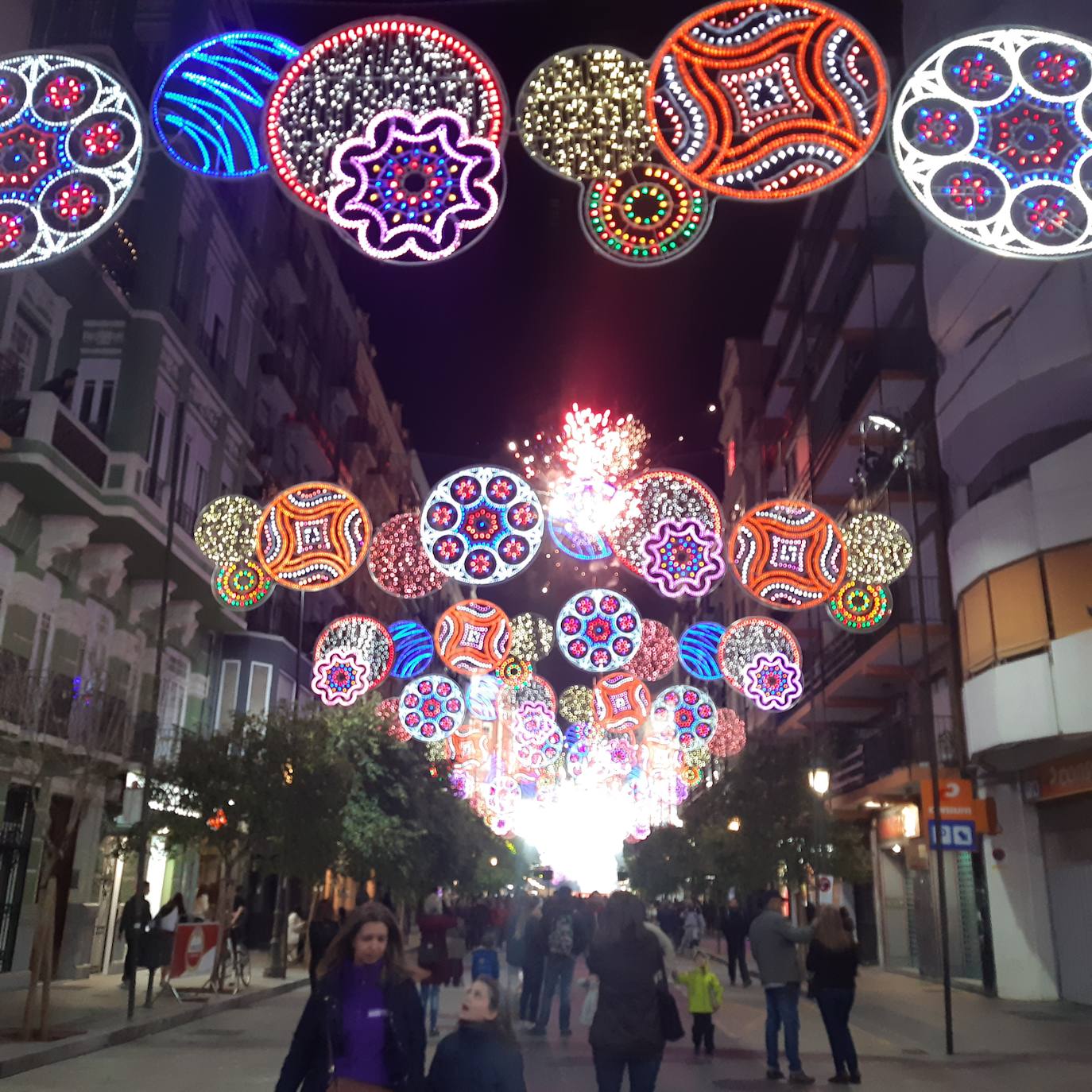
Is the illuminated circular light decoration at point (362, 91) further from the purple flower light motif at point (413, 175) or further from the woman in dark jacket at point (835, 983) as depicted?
the woman in dark jacket at point (835, 983)

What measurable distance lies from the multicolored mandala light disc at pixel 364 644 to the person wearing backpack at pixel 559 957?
10.2 meters

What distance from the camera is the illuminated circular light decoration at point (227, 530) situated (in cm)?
2006

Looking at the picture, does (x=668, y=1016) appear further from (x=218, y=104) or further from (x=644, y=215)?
(x=218, y=104)

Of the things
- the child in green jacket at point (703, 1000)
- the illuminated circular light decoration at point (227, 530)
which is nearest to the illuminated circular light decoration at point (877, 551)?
the child in green jacket at point (703, 1000)

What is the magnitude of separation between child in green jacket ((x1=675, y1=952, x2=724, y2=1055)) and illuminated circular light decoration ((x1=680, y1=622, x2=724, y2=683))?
16.5m

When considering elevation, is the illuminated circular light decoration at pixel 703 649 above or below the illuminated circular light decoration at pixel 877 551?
above

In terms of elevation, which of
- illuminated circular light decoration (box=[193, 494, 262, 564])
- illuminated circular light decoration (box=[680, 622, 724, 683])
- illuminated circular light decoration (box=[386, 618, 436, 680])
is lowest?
illuminated circular light decoration (box=[193, 494, 262, 564])

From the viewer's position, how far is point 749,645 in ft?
84.1

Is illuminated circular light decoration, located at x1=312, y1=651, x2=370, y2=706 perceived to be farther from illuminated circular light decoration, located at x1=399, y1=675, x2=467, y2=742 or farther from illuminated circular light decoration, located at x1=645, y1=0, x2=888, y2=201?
illuminated circular light decoration, located at x1=645, y1=0, x2=888, y2=201

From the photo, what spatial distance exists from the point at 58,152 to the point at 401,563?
11068 mm

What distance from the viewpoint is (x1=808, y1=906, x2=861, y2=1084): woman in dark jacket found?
11906 mm

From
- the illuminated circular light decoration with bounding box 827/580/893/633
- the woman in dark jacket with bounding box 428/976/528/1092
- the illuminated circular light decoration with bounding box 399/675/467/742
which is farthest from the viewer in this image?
the illuminated circular light decoration with bounding box 399/675/467/742

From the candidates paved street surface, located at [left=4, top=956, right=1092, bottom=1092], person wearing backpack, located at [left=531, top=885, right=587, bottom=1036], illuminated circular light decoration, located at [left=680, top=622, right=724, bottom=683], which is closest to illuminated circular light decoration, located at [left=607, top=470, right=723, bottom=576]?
person wearing backpack, located at [left=531, top=885, right=587, bottom=1036]

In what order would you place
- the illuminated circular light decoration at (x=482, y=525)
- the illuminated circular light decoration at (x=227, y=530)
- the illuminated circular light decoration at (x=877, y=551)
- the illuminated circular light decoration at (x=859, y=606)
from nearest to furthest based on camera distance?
the illuminated circular light decoration at (x=482, y=525) < the illuminated circular light decoration at (x=877, y=551) < the illuminated circular light decoration at (x=227, y=530) < the illuminated circular light decoration at (x=859, y=606)
